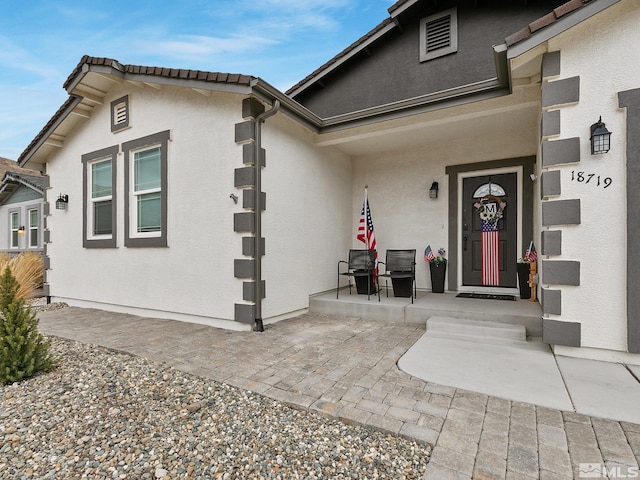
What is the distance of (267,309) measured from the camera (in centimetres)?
429

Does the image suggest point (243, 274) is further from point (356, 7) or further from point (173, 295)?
point (356, 7)

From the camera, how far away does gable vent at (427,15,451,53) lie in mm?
5551

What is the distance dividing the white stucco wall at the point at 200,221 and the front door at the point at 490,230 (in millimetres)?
2373

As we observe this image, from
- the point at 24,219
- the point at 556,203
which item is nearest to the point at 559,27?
the point at 556,203

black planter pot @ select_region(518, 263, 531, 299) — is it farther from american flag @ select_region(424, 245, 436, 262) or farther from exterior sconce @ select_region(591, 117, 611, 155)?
exterior sconce @ select_region(591, 117, 611, 155)

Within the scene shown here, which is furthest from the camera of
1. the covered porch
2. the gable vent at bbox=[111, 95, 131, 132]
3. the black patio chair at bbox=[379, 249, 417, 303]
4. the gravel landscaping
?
the gable vent at bbox=[111, 95, 131, 132]

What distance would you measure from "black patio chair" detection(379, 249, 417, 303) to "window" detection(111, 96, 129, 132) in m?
5.00

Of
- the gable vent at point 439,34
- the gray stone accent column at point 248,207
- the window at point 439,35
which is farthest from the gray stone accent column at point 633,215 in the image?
the gray stone accent column at point 248,207

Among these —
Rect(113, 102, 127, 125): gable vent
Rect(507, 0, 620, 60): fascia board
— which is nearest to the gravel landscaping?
Rect(507, 0, 620, 60): fascia board

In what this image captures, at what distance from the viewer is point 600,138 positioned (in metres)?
2.78

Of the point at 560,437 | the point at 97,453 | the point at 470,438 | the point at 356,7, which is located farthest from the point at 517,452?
the point at 356,7

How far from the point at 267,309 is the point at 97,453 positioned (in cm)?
263

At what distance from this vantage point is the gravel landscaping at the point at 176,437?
62.5 inches

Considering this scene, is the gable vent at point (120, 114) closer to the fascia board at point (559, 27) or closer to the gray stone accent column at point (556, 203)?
the fascia board at point (559, 27)
